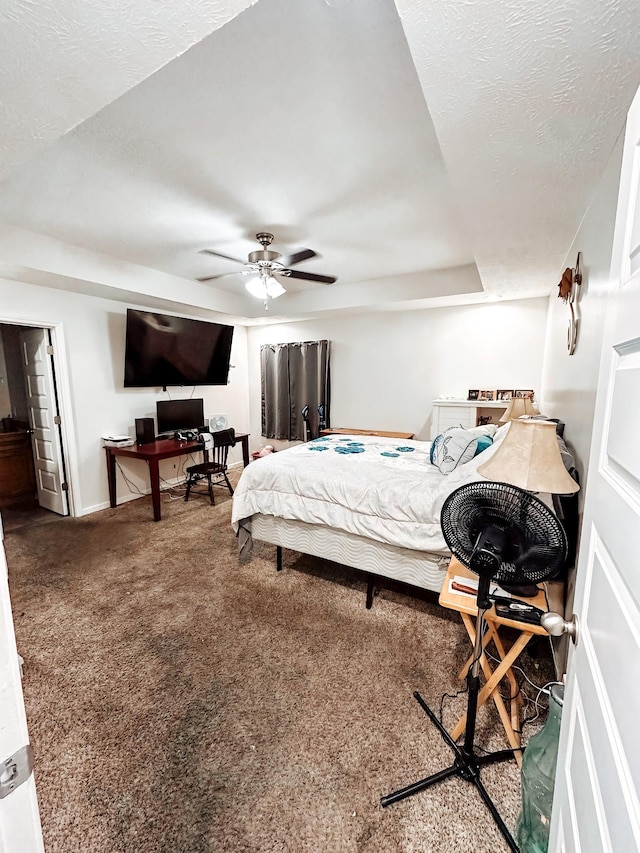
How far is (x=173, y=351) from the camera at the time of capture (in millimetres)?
4309

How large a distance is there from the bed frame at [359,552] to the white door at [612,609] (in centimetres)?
125

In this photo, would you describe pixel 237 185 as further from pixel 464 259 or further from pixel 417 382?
pixel 417 382

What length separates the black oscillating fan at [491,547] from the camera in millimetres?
1156

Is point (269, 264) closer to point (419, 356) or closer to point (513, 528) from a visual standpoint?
point (419, 356)

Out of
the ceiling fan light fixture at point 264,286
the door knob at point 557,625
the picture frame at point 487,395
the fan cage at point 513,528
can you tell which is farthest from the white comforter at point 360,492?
the picture frame at point 487,395

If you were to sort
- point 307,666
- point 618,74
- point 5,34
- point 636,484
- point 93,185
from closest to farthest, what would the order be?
point 636,484 → point 5,34 → point 618,74 → point 307,666 → point 93,185

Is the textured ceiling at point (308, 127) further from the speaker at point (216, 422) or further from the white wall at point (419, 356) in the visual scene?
the speaker at point (216, 422)

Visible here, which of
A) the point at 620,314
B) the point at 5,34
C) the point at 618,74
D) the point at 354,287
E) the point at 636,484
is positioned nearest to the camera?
the point at 636,484

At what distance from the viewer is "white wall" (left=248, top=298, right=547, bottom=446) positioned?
3975 millimetres

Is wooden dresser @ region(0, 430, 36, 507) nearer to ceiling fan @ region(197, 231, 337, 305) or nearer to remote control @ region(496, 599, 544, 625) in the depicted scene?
ceiling fan @ region(197, 231, 337, 305)

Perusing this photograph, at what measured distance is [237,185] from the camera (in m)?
2.15

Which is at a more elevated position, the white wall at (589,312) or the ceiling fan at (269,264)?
the ceiling fan at (269,264)

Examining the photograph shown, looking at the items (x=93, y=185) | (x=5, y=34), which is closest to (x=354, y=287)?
(x=93, y=185)

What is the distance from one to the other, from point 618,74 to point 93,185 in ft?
8.33
